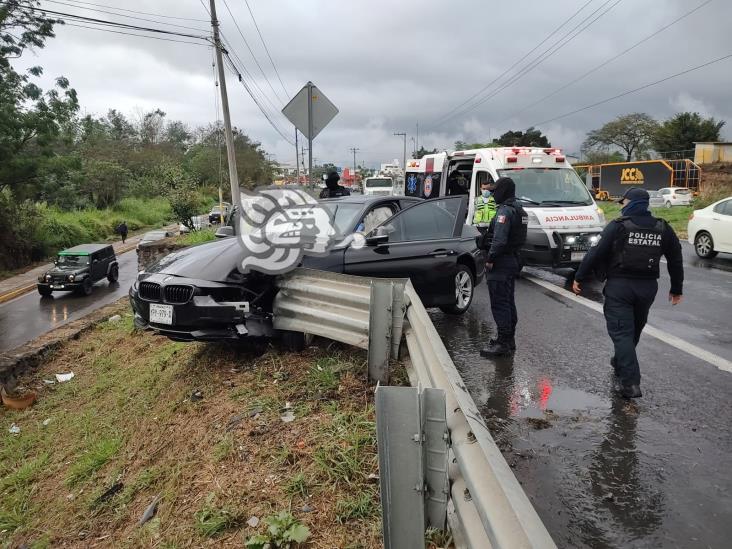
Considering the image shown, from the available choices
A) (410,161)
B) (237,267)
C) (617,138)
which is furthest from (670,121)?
(237,267)

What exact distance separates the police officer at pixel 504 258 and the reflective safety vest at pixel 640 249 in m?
1.16

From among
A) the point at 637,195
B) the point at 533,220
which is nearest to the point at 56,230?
the point at 533,220

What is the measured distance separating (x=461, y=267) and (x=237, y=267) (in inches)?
122

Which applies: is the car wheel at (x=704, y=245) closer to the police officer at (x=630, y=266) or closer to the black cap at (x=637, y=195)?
the police officer at (x=630, y=266)

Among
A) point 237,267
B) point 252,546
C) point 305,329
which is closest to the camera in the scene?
point 252,546

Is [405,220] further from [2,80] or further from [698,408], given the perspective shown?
[2,80]

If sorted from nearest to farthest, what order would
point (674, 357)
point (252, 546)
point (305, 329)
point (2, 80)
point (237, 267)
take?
point (252, 546)
point (305, 329)
point (237, 267)
point (674, 357)
point (2, 80)

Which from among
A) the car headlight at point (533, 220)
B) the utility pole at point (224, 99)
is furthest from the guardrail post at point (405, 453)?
the utility pole at point (224, 99)

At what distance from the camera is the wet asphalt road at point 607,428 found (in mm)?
2762

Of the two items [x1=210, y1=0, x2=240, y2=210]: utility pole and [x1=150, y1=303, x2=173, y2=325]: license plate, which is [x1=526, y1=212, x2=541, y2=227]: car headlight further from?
[x1=210, y1=0, x2=240, y2=210]: utility pole

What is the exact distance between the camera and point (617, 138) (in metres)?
69.6

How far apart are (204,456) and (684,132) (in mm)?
68212

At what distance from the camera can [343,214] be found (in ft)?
19.7

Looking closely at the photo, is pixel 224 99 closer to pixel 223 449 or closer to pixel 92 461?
pixel 92 461
